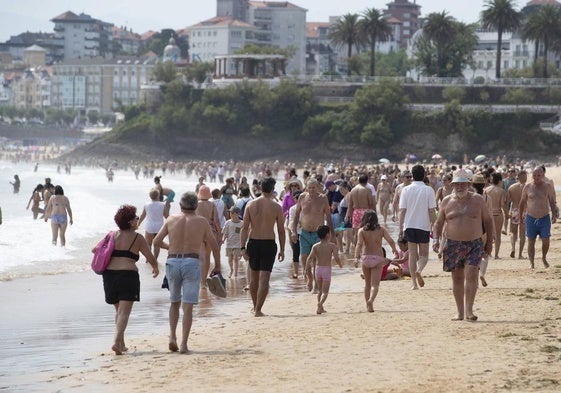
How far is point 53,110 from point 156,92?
6772 centimetres

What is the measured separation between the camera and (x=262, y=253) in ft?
41.5

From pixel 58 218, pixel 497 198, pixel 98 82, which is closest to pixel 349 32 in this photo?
pixel 98 82

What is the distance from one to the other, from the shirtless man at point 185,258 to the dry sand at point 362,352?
1.02 ft

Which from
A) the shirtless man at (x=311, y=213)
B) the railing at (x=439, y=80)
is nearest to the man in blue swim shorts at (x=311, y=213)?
the shirtless man at (x=311, y=213)

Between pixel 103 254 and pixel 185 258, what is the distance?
2.20 feet

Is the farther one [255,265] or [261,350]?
[255,265]

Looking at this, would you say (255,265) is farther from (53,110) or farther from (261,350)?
(53,110)

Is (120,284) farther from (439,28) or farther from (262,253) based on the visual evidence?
(439,28)

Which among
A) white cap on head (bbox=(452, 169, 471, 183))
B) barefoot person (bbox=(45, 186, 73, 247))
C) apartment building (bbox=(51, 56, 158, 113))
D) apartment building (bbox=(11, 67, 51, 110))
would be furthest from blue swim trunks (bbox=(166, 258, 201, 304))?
apartment building (bbox=(11, 67, 51, 110))

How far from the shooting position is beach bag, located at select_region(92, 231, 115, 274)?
10.4m

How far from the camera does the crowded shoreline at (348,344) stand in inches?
353

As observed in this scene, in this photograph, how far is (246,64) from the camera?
10731cm

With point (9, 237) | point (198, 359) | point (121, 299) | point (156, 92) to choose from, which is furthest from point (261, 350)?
point (156, 92)

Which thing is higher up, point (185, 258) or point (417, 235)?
point (185, 258)
